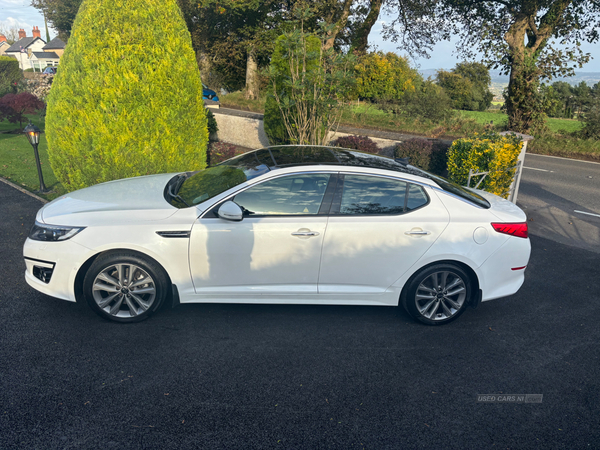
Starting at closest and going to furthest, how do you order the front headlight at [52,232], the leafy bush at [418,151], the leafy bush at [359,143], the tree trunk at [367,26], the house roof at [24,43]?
the front headlight at [52,232], the leafy bush at [418,151], the leafy bush at [359,143], the tree trunk at [367,26], the house roof at [24,43]

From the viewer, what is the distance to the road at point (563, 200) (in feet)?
25.9

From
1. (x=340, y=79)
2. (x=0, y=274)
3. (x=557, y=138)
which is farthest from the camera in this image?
(x=557, y=138)

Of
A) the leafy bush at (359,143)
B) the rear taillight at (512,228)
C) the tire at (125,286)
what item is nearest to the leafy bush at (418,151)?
the leafy bush at (359,143)

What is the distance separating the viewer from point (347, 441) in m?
3.13

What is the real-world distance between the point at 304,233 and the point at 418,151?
670 centimetres

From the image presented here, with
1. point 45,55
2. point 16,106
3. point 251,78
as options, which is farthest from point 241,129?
point 45,55

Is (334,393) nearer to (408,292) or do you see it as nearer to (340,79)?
(408,292)

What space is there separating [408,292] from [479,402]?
4.06ft

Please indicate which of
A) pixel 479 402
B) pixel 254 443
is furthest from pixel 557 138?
pixel 254 443

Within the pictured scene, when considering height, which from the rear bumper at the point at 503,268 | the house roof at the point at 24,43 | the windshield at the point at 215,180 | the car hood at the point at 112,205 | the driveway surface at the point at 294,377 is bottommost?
the driveway surface at the point at 294,377

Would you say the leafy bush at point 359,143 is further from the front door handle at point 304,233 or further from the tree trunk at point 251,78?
the tree trunk at point 251,78

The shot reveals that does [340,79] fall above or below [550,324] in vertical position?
above

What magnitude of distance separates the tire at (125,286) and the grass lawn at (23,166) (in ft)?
17.4

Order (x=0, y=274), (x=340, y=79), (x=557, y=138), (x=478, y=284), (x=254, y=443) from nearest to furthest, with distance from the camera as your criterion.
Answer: (x=254, y=443), (x=478, y=284), (x=0, y=274), (x=340, y=79), (x=557, y=138)
